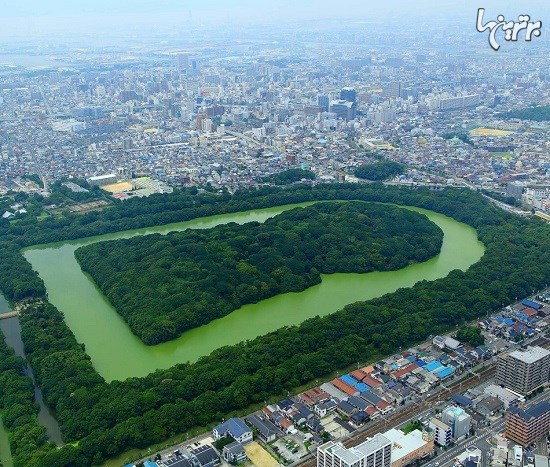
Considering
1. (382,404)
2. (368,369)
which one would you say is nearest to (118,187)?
(368,369)

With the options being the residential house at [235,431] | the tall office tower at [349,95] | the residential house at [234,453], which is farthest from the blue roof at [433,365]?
the tall office tower at [349,95]

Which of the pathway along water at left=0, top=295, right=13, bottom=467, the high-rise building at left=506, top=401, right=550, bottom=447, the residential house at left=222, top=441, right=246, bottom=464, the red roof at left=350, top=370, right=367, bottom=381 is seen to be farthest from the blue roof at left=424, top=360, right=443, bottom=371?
the pathway along water at left=0, top=295, right=13, bottom=467

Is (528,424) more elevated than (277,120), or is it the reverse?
(528,424)

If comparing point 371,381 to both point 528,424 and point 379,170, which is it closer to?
point 528,424

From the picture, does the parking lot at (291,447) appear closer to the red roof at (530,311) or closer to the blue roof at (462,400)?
the blue roof at (462,400)

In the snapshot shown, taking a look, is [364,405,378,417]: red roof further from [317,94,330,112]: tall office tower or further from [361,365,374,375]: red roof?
[317,94,330,112]: tall office tower

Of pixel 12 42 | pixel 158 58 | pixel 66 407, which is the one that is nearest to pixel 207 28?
pixel 12 42

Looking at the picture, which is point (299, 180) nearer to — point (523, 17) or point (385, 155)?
point (385, 155)
